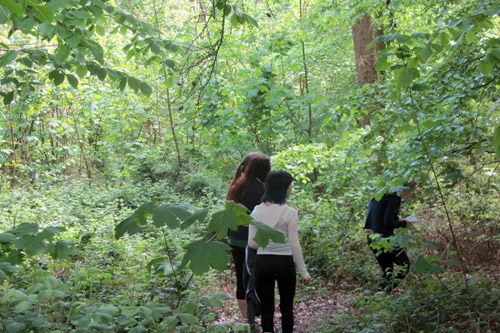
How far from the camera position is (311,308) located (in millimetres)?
7051

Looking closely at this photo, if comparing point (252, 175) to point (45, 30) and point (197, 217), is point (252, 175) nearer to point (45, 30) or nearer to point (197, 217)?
point (45, 30)

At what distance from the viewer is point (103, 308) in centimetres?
307

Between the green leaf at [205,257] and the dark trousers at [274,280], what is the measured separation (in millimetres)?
2772

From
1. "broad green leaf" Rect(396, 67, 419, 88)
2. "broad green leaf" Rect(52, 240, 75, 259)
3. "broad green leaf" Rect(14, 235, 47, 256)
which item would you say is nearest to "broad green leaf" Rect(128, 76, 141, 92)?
"broad green leaf" Rect(52, 240, 75, 259)

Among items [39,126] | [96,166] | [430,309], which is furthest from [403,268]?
[96,166]

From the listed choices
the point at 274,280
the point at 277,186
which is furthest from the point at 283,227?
the point at 274,280

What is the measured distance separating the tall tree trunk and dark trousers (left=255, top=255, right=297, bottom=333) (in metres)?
7.28

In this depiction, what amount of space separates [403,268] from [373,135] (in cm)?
152

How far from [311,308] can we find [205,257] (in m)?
5.36

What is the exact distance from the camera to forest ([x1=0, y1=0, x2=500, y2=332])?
3.44m

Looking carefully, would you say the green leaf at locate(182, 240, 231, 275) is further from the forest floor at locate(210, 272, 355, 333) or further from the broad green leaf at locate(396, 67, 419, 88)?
the forest floor at locate(210, 272, 355, 333)

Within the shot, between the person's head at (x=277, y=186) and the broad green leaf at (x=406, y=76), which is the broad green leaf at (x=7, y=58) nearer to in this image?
the person's head at (x=277, y=186)

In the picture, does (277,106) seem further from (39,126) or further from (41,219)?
(39,126)

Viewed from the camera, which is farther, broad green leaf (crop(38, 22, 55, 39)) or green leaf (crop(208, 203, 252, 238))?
broad green leaf (crop(38, 22, 55, 39))
